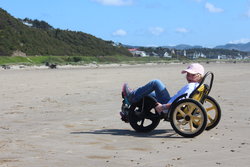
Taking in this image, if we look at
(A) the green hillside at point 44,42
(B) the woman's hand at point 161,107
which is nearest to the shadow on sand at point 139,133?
(B) the woman's hand at point 161,107

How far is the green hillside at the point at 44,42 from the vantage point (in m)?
80.6

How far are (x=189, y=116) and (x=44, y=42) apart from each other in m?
93.3

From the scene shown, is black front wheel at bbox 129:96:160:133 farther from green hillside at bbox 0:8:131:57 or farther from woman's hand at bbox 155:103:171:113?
green hillside at bbox 0:8:131:57

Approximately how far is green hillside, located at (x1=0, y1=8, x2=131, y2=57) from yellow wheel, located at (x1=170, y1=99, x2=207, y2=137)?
70.1 metres

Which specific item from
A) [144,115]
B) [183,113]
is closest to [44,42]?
[144,115]

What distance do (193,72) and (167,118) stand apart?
848 mm

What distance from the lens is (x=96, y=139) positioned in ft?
21.5

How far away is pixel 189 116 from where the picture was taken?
262 inches

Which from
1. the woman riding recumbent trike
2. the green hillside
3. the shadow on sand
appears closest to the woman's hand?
the woman riding recumbent trike

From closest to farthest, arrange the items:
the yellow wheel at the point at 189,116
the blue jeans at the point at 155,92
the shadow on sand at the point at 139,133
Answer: the yellow wheel at the point at 189,116, the shadow on sand at the point at 139,133, the blue jeans at the point at 155,92

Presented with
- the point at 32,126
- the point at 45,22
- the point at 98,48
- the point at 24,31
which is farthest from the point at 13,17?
the point at 32,126

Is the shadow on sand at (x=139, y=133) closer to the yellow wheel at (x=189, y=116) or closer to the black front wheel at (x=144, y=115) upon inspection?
the black front wheel at (x=144, y=115)

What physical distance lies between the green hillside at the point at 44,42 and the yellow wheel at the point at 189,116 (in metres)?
70.1

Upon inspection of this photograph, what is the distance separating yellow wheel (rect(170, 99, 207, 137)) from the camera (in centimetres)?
649
